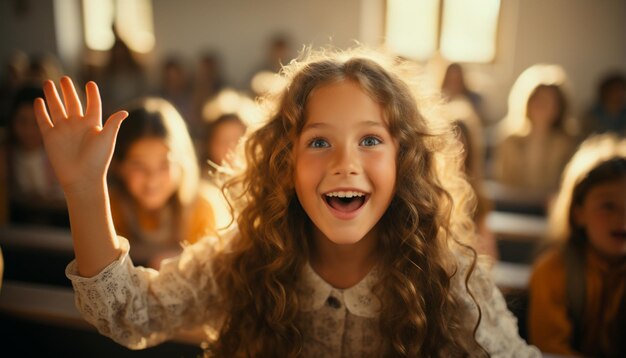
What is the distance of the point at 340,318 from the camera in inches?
44.6

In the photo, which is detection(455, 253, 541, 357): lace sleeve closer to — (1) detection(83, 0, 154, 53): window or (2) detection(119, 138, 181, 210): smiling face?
(2) detection(119, 138, 181, 210): smiling face

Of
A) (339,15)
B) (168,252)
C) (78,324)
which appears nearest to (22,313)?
(78,324)

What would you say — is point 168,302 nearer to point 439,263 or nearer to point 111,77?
point 439,263

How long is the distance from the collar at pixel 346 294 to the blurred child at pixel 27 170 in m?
2.15

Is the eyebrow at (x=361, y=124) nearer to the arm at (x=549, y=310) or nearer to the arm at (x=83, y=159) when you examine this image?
the arm at (x=83, y=159)

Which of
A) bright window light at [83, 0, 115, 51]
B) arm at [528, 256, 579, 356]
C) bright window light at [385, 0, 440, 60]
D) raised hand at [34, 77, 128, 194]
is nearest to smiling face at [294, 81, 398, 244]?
raised hand at [34, 77, 128, 194]

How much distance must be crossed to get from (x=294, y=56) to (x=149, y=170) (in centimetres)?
617

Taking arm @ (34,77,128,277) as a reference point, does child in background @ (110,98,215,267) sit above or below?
below

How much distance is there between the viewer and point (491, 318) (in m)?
1.10

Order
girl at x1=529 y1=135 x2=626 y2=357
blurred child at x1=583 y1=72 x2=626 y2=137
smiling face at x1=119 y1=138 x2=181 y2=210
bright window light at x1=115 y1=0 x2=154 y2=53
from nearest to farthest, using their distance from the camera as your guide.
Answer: girl at x1=529 y1=135 x2=626 y2=357 → smiling face at x1=119 y1=138 x2=181 y2=210 → blurred child at x1=583 y1=72 x2=626 y2=137 → bright window light at x1=115 y1=0 x2=154 y2=53

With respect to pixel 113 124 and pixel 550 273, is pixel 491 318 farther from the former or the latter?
pixel 113 124

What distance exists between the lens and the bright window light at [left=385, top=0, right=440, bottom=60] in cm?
712

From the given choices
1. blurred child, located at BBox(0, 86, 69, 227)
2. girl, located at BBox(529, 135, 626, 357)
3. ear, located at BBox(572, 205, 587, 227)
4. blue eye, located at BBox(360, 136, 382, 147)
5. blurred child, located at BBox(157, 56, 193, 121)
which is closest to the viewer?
blue eye, located at BBox(360, 136, 382, 147)

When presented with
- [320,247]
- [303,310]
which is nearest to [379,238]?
[320,247]
